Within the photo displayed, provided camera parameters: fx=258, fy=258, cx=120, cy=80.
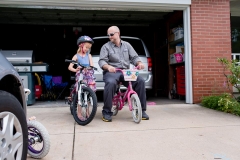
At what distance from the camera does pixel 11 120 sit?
6.29ft

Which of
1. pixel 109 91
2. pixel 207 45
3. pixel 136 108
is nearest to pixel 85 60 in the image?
pixel 109 91

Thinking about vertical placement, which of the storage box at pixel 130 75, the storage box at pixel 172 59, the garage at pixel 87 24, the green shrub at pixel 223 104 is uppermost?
the garage at pixel 87 24

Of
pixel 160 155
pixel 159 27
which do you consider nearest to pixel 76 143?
pixel 160 155

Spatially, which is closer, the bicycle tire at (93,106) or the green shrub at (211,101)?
the bicycle tire at (93,106)

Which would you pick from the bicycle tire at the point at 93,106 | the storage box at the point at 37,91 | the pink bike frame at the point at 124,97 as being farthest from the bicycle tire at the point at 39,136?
the storage box at the point at 37,91

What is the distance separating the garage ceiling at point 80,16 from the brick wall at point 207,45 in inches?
57.0

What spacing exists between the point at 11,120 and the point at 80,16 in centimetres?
713

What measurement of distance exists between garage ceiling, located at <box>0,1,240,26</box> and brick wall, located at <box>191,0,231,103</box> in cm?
145

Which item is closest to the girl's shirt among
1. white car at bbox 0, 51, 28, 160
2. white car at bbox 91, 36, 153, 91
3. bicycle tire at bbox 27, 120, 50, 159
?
white car at bbox 91, 36, 153, 91

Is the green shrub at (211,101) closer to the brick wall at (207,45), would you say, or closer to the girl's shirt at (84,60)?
the brick wall at (207,45)

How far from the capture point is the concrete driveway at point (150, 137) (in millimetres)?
2742

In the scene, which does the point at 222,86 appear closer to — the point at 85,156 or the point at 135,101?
the point at 135,101

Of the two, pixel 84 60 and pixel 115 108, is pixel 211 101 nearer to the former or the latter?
pixel 115 108

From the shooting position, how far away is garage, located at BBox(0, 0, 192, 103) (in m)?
6.03
